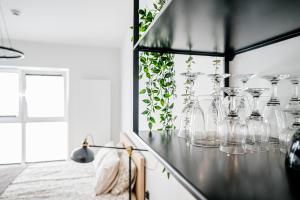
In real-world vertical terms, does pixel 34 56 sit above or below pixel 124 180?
above

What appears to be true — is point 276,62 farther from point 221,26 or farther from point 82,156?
point 82,156

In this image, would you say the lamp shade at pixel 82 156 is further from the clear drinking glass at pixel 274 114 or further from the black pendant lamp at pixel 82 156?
the clear drinking glass at pixel 274 114

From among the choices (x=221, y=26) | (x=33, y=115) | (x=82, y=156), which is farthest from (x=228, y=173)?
(x=33, y=115)

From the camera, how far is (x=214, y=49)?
32.3 inches

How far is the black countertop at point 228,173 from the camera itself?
29cm

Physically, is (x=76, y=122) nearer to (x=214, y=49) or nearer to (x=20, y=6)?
(x=20, y=6)

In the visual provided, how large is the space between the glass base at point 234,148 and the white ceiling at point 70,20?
2.16 metres

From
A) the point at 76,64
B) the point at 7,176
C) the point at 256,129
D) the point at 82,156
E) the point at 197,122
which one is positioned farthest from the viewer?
the point at 76,64

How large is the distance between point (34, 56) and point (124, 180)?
9.75 ft

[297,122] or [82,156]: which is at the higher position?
[297,122]

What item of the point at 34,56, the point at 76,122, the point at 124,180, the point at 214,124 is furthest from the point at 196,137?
the point at 34,56

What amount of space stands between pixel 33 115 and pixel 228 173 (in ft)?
14.4

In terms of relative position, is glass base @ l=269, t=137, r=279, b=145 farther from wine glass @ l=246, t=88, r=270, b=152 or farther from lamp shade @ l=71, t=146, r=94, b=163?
lamp shade @ l=71, t=146, r=94, b=163

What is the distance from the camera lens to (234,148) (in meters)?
0.53
